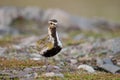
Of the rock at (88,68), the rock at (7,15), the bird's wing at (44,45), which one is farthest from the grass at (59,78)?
the rock at (7,15)

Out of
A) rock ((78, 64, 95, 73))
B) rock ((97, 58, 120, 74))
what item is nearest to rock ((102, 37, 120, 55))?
rock ((97, 58, 120, 74))

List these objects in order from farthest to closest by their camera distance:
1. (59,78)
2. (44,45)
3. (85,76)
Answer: (44,45) → (85,76) → (59,78)

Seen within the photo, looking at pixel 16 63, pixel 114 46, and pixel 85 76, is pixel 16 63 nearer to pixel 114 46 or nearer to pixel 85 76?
pixel 85 76

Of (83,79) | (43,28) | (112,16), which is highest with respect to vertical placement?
(112,16)

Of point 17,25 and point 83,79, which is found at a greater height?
point 17,25

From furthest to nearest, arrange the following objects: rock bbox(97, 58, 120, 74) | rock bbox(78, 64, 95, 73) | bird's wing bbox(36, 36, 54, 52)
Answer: rock bbox(97, 58, 120, 74), rock bbox(78, 64, 95, 73), bird's wing bbox(36, 36, 54, 52)

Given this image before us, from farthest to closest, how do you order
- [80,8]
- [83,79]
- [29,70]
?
[80,8] → [29,70] → [83,79]

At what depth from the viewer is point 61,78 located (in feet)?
44.4

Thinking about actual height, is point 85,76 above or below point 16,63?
below

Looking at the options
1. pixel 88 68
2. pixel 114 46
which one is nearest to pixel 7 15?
pixel 114 46

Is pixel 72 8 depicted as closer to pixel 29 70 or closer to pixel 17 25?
pixel 17 25

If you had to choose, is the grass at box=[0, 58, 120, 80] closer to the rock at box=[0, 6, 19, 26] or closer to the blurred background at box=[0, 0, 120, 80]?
the blurred background at box=[0, 0, 120, 80]

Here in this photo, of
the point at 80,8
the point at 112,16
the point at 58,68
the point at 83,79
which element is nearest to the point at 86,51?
the point at 58,68

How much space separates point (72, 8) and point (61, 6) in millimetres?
1159
